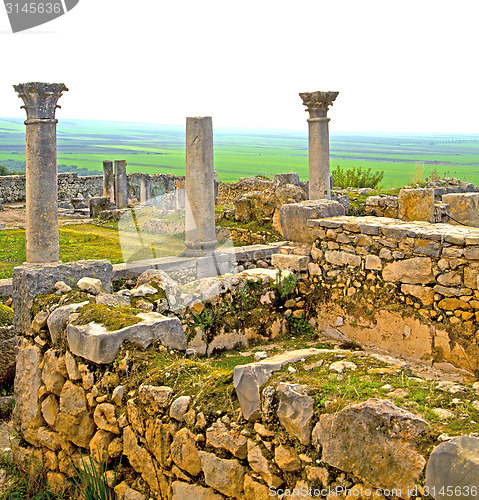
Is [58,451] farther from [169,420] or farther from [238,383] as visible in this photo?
[238,383]

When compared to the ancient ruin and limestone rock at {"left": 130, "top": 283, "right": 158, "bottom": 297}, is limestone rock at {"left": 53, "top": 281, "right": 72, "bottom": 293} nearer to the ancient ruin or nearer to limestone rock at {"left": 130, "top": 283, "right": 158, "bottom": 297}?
the ancient ruin

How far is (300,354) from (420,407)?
90 centimetres

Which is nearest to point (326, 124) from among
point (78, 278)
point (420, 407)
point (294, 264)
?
point (294, 264)

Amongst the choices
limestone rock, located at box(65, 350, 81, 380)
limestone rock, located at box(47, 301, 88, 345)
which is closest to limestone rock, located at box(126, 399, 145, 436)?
limestone rock, located at box(65, 350, 81, 380)

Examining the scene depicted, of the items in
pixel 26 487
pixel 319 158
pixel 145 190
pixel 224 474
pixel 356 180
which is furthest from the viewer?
pixel 145 190

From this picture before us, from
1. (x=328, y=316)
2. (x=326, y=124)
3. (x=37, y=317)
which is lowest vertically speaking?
(x=328, y=316)

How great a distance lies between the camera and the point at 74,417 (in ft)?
14.1

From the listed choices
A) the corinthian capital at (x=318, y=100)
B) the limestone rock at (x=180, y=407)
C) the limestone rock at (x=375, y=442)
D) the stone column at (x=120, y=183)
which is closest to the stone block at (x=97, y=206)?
the stone column at (x=120, y=183)

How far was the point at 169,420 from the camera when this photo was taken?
3459 mm

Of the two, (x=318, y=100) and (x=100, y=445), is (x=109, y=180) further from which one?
(x=100, y=445)

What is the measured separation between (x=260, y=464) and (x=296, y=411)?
35cm

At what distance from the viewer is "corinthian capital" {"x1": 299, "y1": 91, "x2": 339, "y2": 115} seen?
12.4 meters

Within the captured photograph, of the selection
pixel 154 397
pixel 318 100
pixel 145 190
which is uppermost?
pixel 318 100

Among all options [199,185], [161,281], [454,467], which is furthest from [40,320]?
[199,185]
